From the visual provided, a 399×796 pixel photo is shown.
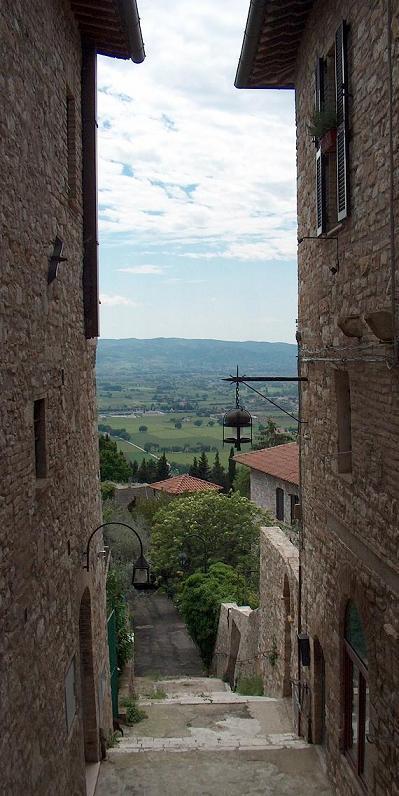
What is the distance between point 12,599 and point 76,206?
5145 millimetres

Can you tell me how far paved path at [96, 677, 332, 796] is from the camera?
8758 millimetres

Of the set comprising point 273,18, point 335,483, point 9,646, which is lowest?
point 9,646

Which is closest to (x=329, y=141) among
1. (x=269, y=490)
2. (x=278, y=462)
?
(x=269, y=490)

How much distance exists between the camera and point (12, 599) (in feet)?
18.0

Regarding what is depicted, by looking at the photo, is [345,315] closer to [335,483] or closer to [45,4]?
[335,483]

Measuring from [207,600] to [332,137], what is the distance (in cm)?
1561

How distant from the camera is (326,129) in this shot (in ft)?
24.7

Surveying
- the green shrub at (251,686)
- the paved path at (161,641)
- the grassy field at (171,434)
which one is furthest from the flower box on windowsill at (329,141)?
the grassy field at (171,434)

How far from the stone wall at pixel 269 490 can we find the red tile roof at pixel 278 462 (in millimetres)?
381

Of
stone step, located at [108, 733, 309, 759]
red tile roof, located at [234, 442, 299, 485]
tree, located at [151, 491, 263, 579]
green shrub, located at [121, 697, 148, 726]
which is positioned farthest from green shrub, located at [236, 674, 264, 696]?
red tile roof, located at [234, 442, 299, 485]

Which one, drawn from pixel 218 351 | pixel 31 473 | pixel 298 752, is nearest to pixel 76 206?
pixel 31 473

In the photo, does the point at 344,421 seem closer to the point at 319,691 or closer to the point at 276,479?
the point at 319,691

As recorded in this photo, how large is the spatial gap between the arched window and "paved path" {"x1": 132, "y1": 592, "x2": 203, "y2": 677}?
38.0 ft

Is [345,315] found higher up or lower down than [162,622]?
higher up
